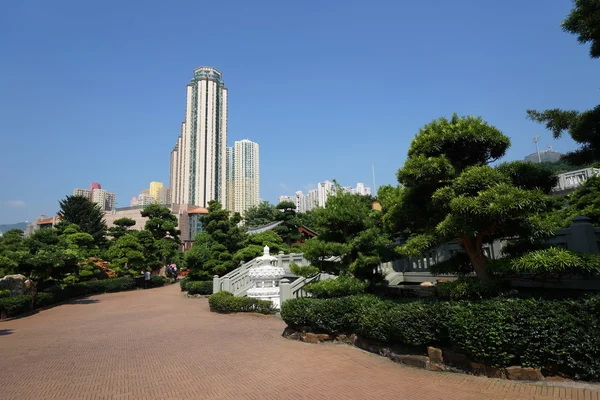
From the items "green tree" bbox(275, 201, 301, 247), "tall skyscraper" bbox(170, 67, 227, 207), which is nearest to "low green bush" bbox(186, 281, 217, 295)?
"green tree" bbox(275, 201, 301, 247)

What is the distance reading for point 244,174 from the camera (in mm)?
89812

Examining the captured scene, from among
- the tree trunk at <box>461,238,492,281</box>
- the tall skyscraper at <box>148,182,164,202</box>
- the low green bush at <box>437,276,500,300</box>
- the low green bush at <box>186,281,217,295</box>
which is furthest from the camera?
the tall skyscraper at <box>148,182,164,202</box>

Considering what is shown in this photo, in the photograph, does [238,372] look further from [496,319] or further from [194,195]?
[194,195]

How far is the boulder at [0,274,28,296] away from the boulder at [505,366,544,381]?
1801 cm

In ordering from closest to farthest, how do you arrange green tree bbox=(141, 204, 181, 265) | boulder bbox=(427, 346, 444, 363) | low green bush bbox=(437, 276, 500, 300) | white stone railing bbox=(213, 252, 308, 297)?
boulder bbox=(427, 346, 444, 363), low green bush bbox=(437, 276, 500, 300), white stone railing bbox=(213, 252, 308, 297), green tree bbox=(141, 204, 181, 265)

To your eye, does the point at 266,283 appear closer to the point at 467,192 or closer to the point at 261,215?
the point at 467,192

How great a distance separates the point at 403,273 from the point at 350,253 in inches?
105

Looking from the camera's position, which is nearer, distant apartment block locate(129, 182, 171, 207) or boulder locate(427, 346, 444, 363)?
boulder locate(427, 346, 444, 363)

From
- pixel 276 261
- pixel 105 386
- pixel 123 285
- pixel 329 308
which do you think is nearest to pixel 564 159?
pixel 329 308

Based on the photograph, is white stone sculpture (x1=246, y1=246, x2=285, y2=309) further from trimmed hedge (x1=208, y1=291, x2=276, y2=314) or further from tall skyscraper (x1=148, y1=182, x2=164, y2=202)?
tall skyscraper (x1=148, y1=182, x2=164, y2=202)

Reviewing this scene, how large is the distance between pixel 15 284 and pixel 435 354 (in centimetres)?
1720

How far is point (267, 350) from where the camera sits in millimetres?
7949

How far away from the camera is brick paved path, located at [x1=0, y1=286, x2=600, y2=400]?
17.0 ft

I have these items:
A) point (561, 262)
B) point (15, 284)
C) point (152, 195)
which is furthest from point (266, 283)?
point (152, 195)
